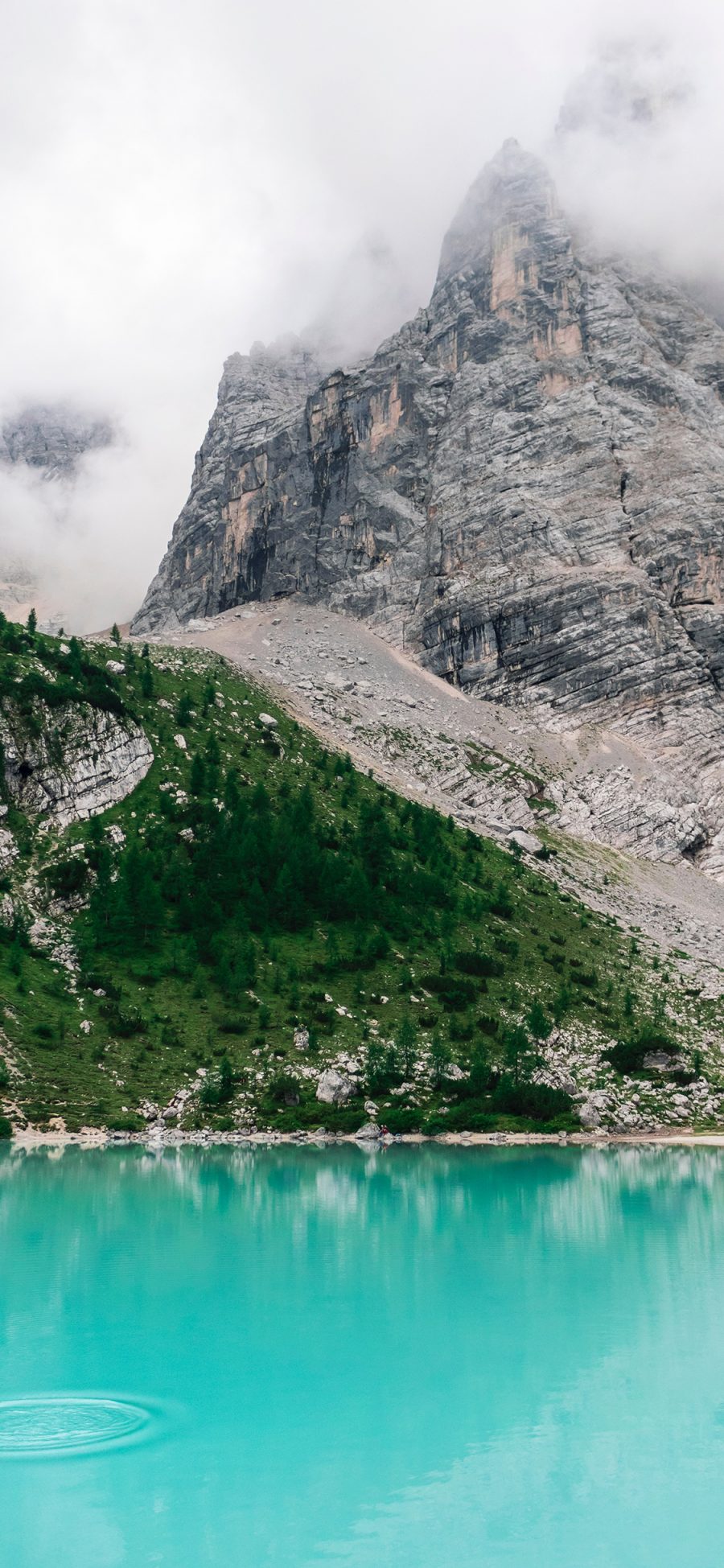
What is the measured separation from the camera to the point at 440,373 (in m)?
189

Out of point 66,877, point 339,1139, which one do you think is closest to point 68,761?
point 66,877

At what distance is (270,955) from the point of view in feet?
278

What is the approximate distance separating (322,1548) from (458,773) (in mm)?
114636

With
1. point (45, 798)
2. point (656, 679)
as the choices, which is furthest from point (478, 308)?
point (45, 798)

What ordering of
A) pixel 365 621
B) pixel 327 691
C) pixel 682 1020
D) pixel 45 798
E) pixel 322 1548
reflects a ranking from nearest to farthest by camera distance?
pixel 322 1548
pixel 682 1020
pixel 45 798
pixel 327 691
pixel 365 621

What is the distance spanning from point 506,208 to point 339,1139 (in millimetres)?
180250

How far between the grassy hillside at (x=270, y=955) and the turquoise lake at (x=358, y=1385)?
24.2m

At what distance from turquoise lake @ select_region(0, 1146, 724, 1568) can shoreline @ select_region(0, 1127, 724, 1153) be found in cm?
1630

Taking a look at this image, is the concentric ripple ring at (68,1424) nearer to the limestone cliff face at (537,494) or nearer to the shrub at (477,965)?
the shrub at (477,965)

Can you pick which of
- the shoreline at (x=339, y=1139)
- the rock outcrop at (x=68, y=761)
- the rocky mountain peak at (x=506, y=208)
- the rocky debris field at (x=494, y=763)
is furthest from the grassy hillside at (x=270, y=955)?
the rocky mountain peak at (x=506, y=208)

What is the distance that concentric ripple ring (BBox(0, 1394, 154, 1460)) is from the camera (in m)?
19.9

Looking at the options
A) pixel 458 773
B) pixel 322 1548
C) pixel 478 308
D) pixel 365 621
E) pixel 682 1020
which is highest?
pixel 478 308

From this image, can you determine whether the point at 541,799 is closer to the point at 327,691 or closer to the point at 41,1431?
the point at 327,691

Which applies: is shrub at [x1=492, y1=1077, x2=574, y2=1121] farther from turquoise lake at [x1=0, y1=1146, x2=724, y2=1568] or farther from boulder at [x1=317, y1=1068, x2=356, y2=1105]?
turquoise lake at [x1=0, y1=1146, x2=724, y2=1568]
